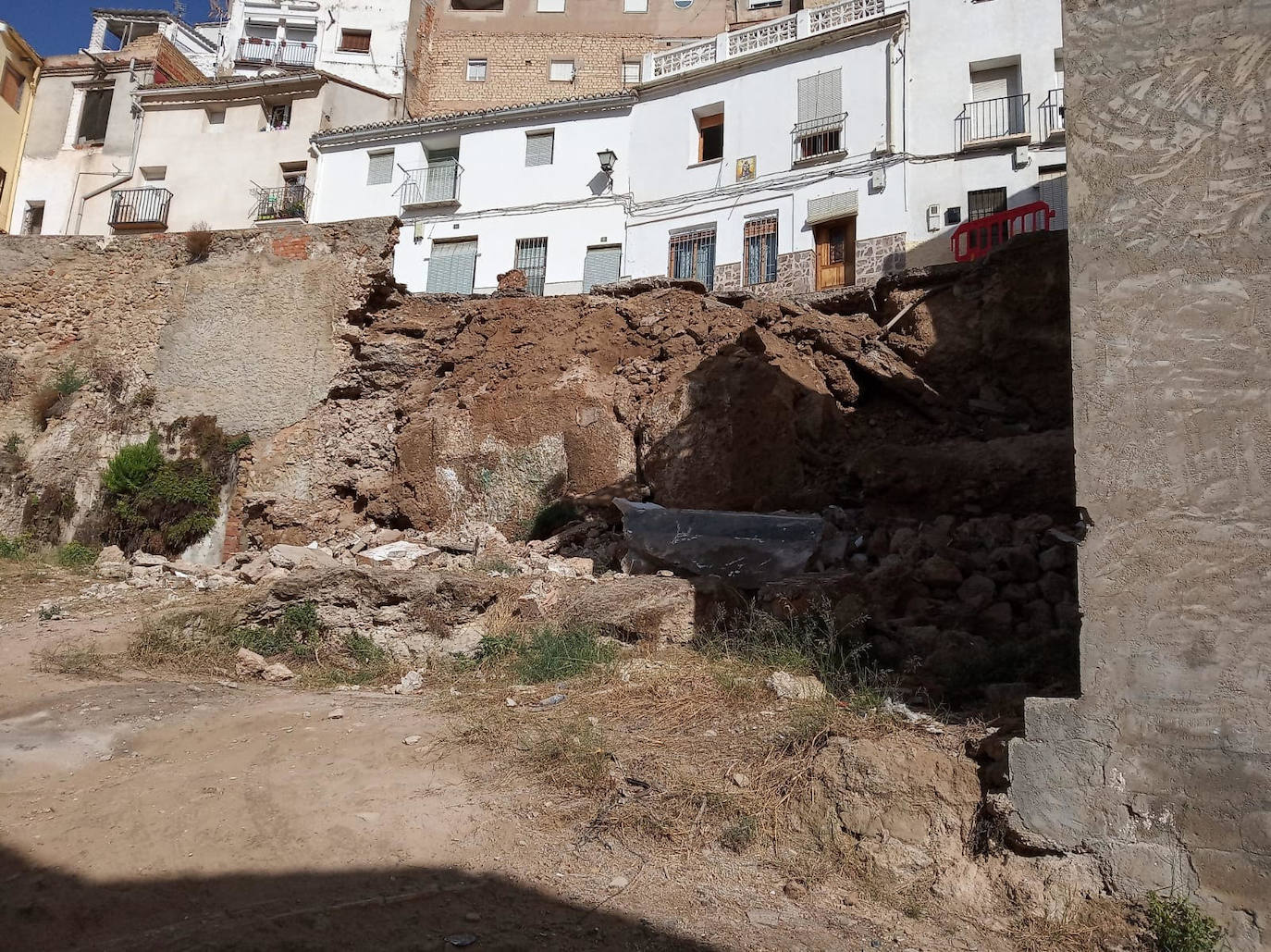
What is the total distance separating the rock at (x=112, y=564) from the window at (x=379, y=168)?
55.0 feet

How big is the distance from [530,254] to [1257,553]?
67.7ft

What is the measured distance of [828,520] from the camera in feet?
27.8

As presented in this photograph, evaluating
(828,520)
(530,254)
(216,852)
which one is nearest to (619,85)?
(530,254)

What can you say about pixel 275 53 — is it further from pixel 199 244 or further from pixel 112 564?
pixel 112 564

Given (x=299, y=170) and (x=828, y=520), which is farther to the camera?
(x=299, y=170)

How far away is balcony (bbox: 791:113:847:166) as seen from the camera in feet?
66.3

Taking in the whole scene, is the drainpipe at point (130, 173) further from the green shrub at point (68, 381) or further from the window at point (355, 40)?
the green shrub at point (68, 381)

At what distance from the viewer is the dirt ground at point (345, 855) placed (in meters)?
3.37

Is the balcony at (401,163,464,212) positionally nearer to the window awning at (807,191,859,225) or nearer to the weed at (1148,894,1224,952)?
the window awning at (807,191,859,225)

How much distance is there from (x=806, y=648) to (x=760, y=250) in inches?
631

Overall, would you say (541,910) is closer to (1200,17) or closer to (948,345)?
(1200,17)

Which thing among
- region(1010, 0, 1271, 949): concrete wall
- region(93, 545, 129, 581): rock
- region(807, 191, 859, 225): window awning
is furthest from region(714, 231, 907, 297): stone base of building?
region(1010, 0, 1271, 949): concrete wall

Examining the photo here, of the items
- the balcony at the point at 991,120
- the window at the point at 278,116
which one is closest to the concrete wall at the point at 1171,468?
the balcony at the point at 991,120

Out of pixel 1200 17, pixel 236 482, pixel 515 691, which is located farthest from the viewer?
pixel 236 482
